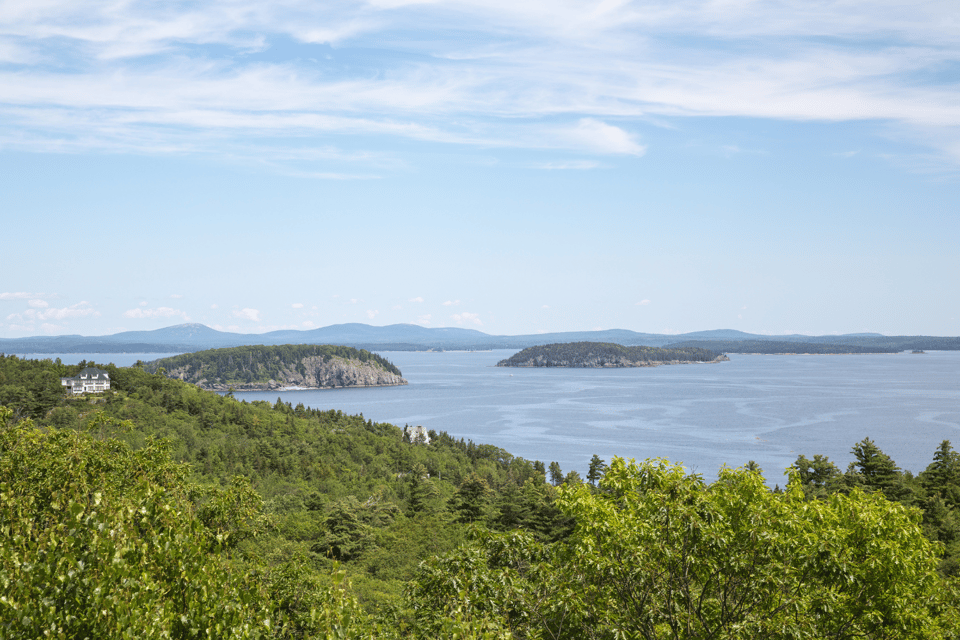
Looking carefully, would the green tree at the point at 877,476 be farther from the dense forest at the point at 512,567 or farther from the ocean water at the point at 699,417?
the dense forest at the point at 512,567

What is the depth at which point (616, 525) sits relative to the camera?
373 inches

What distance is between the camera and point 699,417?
113562 millimetres

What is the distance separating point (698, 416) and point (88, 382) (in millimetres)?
94527

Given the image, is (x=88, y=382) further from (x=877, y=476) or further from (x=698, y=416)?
(x=698, y=416)

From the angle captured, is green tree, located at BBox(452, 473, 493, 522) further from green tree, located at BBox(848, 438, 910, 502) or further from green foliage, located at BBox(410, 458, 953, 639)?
green foliage, located at BBox(410, 458, 953, 639)

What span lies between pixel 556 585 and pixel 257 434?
78.9 m

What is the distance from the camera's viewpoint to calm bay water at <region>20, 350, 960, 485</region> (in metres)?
81.9

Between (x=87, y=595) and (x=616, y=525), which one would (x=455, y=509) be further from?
(x=87, y=595)

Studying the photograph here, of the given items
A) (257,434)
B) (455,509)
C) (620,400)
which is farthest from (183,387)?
(620,400)

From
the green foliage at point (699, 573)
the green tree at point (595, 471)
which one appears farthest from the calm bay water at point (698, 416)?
the green foliage at point (699, 573)

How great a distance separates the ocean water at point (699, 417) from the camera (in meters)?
81.6

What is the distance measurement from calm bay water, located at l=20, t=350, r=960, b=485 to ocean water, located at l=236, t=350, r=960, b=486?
0.64 ft

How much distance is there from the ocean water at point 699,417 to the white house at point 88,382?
5124cm

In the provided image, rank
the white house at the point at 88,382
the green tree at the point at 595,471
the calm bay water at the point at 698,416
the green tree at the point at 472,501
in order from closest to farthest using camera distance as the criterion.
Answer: the green tree at the point at 472,501 → the green tree at the point at 595,471 → the calm bay water at the point at 698,416 → the white house at the point at 88,382
